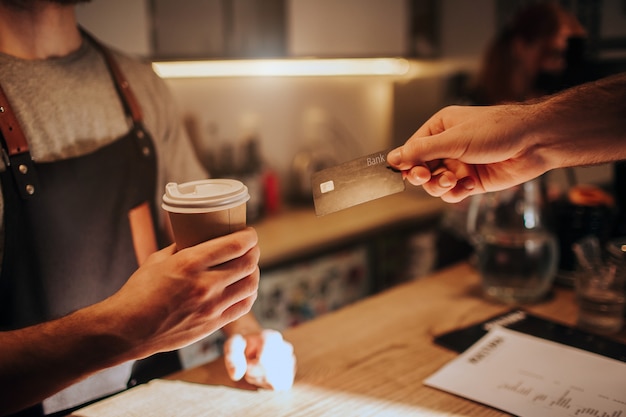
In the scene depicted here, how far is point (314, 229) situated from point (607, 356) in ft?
4.74

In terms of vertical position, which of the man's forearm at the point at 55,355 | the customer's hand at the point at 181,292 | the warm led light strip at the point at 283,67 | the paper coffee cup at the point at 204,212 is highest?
the warm led light strip at the point at 283,67

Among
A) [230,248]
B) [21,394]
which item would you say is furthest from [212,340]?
[230,248]

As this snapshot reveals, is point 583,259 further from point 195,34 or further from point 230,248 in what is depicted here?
point 195,34

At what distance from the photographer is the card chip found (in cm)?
80

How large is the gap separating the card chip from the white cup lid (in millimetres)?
123

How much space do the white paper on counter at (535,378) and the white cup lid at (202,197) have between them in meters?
0.49

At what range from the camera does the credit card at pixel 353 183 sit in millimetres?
797

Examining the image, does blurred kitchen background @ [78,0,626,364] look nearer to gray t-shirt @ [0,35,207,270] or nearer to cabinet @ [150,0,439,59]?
cabinet @ [150,0,439,59]

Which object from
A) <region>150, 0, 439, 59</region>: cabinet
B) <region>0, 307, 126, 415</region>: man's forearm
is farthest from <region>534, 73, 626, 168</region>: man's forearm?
<region>150, 0, 439, 59</region>: cabinet

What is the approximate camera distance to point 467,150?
877mm

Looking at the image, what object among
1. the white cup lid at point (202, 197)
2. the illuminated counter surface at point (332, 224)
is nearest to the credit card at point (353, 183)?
the white cup lid at point (202, 197)

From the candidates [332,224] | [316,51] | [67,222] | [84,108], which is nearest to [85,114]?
[84,108]

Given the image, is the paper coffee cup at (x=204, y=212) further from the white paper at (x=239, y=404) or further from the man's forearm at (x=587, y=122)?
the man's forearm at (x=587, y=122)

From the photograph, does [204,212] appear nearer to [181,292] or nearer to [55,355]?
[181,292]
